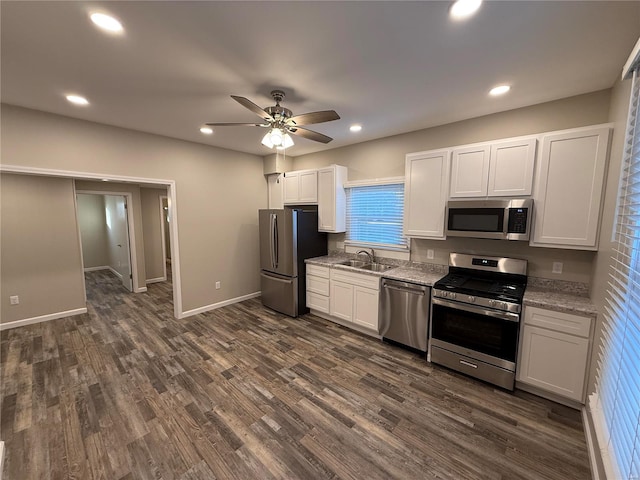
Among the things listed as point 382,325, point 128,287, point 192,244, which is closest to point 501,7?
point 382,325

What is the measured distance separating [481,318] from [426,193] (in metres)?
1.52

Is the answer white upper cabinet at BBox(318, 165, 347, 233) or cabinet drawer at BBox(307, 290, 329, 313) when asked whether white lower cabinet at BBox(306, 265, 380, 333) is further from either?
white upper cabinet at BBox(318, 165, 347, 233)

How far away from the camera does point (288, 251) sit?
4215 mm

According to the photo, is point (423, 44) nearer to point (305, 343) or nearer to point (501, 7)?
point (501, 7)

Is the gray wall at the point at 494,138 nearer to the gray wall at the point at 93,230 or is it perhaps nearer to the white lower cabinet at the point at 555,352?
the white lower cabinet at the point at 555,352

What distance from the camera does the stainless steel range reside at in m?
2.43

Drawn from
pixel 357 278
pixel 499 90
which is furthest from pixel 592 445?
pixel 499 90

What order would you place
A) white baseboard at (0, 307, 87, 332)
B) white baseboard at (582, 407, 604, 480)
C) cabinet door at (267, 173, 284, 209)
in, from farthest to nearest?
cabinet door at (267, 173, 284, 209), white baseboard at (0, 307, 87, 332), white baseboard at (582, 407, 604, 480)

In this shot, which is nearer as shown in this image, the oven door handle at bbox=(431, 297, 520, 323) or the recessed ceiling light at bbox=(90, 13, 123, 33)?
the recessed ceiling light at bbox=(90, 13, 123, 33)

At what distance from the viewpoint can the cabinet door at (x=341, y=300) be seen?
3746 mm

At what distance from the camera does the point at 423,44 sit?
1755mm

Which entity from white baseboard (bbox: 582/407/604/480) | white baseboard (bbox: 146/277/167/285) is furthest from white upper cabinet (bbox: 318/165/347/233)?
white baseboard (bbox: 146/277/167/285)

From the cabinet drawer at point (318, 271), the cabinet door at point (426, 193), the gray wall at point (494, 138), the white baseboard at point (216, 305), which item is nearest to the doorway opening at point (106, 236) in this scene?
the white baseboard at point (216, 305)

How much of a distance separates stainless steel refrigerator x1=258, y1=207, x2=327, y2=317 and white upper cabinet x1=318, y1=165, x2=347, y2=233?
19 cm
